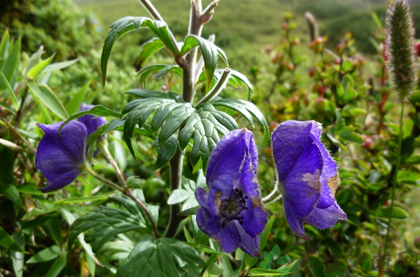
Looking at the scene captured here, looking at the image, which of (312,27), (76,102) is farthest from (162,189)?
(312,27)

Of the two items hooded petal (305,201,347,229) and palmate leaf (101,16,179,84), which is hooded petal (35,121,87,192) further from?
hooded petal (305,201,347,229)

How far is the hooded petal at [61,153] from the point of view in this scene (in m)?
0.73

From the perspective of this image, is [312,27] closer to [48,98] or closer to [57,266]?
[48,98]

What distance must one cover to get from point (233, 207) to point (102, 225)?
1.24ft

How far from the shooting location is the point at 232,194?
20.1 inches

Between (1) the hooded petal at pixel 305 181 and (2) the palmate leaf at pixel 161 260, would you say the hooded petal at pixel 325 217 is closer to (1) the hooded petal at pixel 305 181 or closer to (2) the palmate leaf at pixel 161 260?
(1) the hooded petal at pixel 305 181

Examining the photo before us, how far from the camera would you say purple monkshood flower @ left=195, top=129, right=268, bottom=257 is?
499 mm

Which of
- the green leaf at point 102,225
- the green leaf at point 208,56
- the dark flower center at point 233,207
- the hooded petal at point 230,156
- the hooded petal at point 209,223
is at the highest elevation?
the green leaf at point 208,56

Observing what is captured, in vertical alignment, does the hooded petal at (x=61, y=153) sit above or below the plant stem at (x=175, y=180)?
above

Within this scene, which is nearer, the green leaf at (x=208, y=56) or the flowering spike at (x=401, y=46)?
the green leaf at (x=208, y=56)

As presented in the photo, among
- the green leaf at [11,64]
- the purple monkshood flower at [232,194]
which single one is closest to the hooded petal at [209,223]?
the purple monkshood flower at [232,194]

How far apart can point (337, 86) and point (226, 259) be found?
2.56 feet

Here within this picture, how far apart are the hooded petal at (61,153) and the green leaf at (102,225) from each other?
→ 0.09 metres

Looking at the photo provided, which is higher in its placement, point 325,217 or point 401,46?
point 401,46
